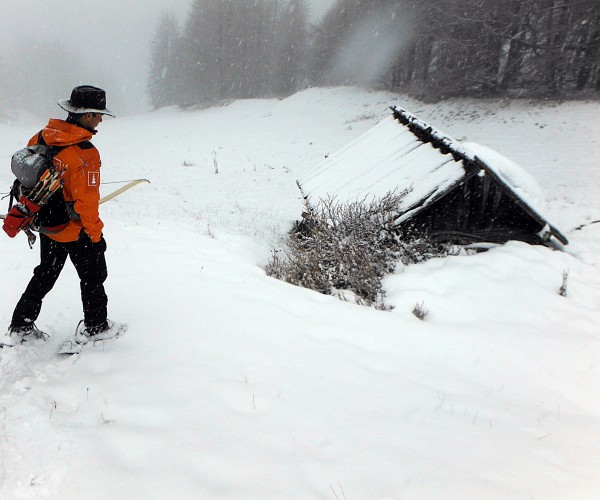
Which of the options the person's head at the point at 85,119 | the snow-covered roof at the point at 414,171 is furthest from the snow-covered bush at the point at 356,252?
the person's head at the point at 85,119

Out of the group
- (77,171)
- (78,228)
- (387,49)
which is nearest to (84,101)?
(77,171)

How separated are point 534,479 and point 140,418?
89.5 inches

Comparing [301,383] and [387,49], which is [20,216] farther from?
[387,49]

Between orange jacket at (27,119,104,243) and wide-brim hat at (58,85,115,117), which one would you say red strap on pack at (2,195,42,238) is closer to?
orange jacket at (27,119,104,243)

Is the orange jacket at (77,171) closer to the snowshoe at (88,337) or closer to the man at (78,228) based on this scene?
the man at (78,228)

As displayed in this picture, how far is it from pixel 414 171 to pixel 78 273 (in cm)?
465

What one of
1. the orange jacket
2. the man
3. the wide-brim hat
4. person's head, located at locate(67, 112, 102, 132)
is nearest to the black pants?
the man

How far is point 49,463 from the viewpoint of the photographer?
184 cm

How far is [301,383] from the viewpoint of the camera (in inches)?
102

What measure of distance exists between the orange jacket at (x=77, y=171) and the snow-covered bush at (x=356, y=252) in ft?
8.58

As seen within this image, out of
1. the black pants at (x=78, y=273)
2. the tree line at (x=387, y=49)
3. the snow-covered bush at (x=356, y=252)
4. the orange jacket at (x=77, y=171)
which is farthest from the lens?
the tree line at (x=387, y=49)

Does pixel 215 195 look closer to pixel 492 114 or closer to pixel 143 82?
pixel 492 114

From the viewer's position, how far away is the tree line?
16.6 meters

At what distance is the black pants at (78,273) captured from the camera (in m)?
2.77
